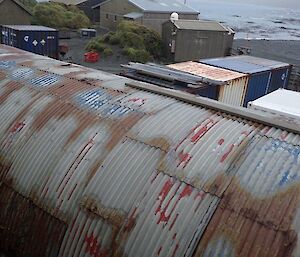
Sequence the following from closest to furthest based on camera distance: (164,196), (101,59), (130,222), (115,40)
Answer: (164,196) → (130,222) → (101,59) → (115,40)

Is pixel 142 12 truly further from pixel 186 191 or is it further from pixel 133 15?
pixel 186 191

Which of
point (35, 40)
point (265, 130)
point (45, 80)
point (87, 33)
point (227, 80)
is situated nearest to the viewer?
point (265, 130)

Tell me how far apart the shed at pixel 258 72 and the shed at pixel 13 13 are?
92.8ft

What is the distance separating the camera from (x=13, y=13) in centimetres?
4425

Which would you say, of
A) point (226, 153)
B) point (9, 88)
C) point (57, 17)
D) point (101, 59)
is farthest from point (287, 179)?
point (57, 17)

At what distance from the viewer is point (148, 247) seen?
816 centimetres

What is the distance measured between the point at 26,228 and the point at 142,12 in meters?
47.9

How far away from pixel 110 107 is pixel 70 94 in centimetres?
192

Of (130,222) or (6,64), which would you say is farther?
(6,64)

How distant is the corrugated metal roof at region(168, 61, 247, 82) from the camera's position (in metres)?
21.8

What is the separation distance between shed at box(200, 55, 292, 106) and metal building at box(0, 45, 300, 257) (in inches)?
528

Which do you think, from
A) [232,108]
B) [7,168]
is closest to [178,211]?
[232,108]

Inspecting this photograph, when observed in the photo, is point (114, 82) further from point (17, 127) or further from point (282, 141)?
point (282, 141)

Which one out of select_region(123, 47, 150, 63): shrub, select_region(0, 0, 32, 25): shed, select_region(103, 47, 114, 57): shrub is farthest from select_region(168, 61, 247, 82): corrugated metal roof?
select_region(0, 0, 32, 25): shed
